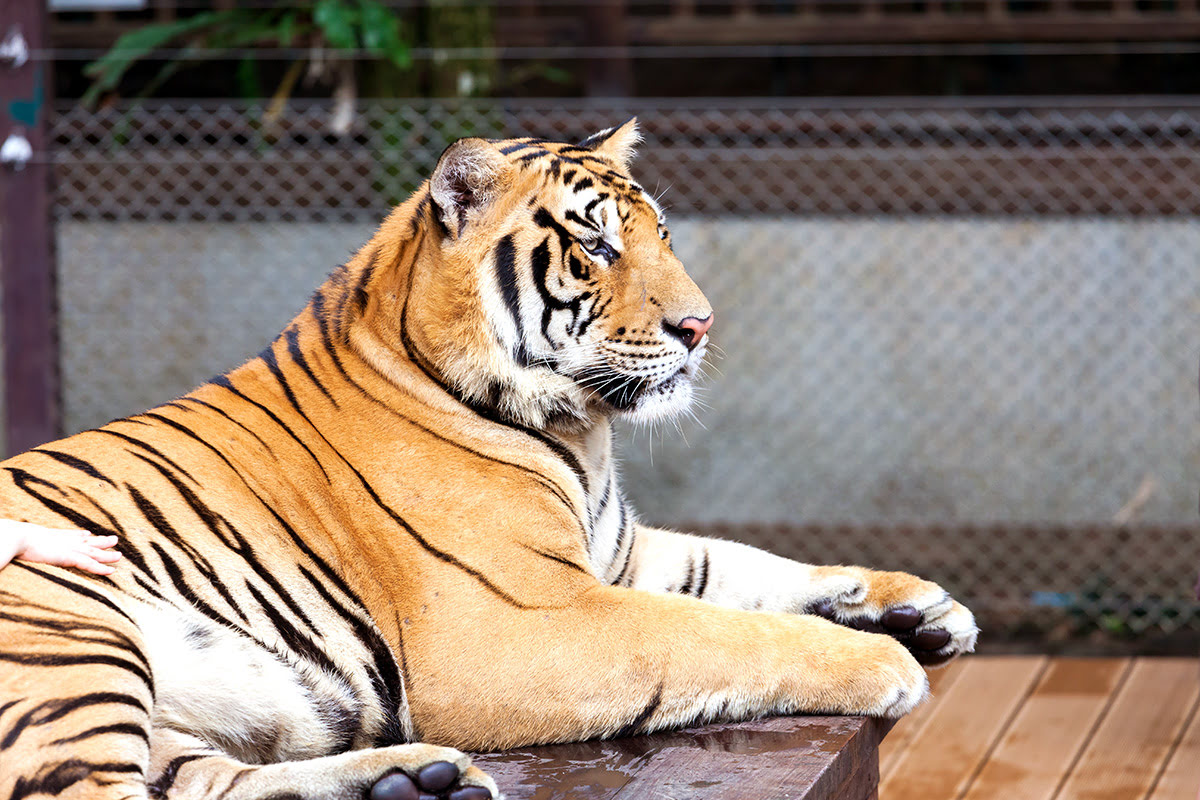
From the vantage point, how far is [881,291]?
5.17 metres

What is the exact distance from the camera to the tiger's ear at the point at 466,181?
204cm

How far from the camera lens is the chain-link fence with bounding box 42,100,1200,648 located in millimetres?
4895

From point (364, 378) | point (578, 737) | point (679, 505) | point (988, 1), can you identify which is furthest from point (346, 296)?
point (988, 1)

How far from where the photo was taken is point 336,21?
4.84m

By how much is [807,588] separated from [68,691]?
1243 millimetres

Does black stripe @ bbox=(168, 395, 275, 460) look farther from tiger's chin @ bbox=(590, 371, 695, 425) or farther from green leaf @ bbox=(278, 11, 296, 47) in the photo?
green leaf @ bbox=(278, 11, 296, 47)

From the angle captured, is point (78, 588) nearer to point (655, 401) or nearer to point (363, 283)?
point (363, 283)

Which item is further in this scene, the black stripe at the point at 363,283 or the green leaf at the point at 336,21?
the green leaf at the point at 336,21

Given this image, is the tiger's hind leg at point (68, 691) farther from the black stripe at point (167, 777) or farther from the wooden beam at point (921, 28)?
the wooden beam at point (921, 28)

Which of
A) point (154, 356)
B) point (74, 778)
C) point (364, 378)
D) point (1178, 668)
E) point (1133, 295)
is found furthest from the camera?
point (154, 356)

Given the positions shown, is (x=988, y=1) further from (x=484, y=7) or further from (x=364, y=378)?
(x=364, y=378)

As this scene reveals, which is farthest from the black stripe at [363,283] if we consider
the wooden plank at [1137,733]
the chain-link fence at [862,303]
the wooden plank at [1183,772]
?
the chain-link fence at [862,303]

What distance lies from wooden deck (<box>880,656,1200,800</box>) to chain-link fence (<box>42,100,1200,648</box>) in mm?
943

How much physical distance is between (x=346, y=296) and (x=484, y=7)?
3.14 m
